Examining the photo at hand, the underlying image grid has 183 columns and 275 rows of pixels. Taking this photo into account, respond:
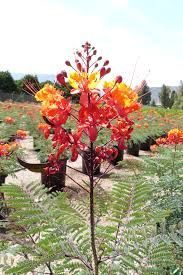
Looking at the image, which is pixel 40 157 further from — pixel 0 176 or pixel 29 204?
pixel 29 204

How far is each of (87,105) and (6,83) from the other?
39.6m

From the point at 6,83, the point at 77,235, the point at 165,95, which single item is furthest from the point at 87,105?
the point at 165,95

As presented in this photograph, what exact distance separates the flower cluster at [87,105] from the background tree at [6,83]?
128 ft

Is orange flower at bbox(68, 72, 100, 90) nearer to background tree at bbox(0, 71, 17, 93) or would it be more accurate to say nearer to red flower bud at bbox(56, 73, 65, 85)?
red flower bud at bbox(56, 73, 65, 85)

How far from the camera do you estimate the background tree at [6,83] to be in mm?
39312

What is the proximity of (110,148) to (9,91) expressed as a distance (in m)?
39.8

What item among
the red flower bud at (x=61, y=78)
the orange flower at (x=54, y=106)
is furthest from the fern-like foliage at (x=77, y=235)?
the red flower bud at (x=61, y=78)

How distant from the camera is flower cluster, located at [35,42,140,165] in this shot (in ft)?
4.46

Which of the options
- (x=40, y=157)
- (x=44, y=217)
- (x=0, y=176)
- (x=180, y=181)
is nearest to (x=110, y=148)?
(x=44, y=217)

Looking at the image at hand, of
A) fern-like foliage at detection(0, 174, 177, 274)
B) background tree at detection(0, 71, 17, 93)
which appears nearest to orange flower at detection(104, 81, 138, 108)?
fern-like foliage at detection(0, 174, 177, 274)

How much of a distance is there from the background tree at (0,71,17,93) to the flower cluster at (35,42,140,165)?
39.1 m

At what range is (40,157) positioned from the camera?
25.2 feet

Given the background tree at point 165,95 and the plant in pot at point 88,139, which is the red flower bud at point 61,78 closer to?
the plant in pot at point 88,139

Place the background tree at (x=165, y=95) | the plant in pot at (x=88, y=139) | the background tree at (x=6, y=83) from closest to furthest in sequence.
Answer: the plant in pot at (x=88, y=139) < the background tree at (x=6, y=83) < the background tree at (x=165, y=95)
